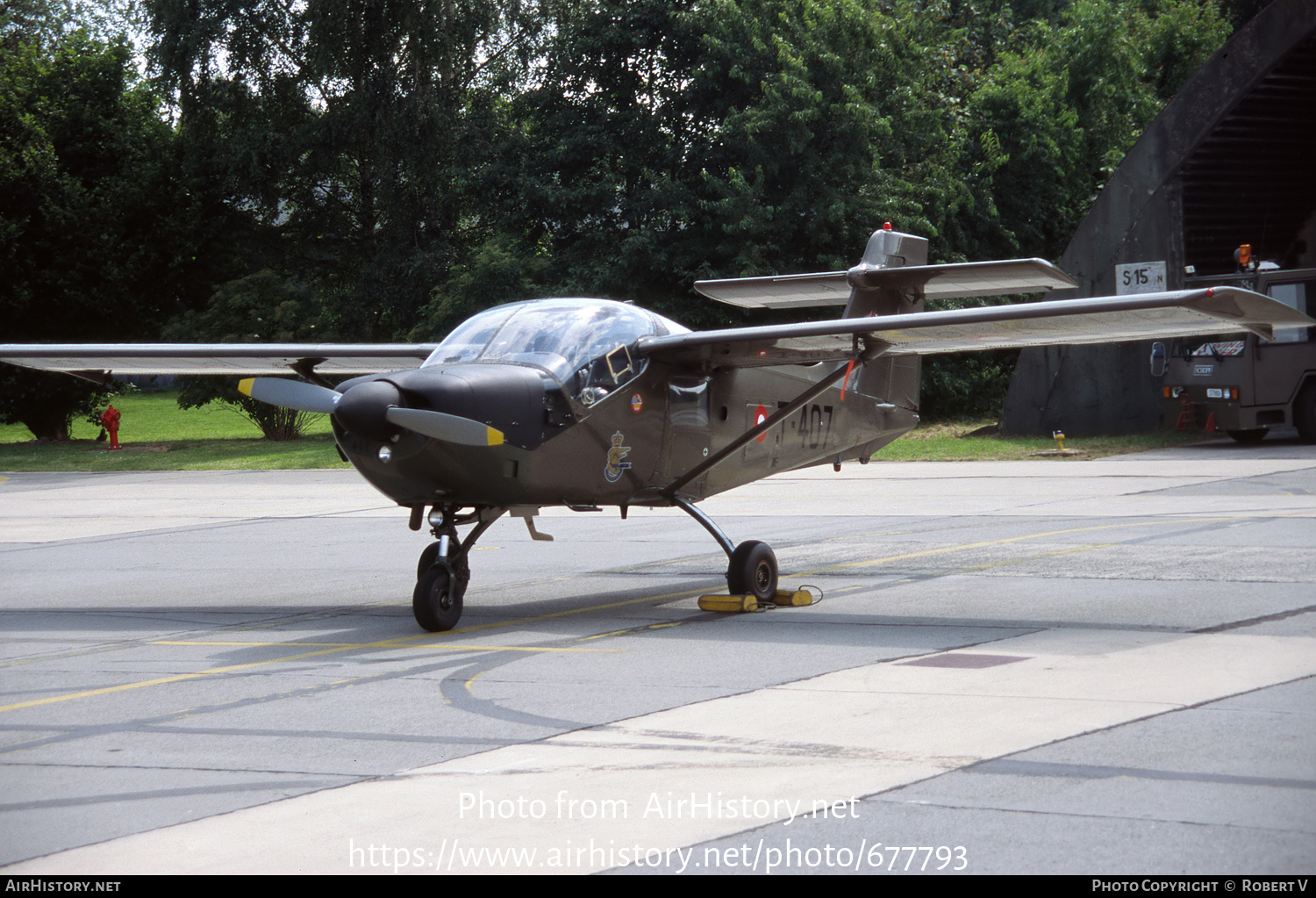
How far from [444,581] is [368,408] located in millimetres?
1717

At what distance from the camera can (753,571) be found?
10.7 meters

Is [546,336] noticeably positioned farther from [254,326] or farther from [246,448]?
[254,326]

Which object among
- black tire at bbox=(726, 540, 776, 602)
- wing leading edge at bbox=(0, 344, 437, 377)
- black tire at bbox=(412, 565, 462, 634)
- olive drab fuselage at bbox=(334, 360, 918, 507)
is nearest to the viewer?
olive drab fuselage at bbox=(334, 360, 918, 507)

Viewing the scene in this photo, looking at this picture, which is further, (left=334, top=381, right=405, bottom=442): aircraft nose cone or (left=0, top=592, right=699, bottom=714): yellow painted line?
(left=334, top=381, right=405, bottom=442): aircraft nose cone

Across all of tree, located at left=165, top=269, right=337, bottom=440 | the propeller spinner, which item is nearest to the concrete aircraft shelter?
tree, located at left=165, top=269, right=337, bottom=440

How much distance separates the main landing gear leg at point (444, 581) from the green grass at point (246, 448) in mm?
16454

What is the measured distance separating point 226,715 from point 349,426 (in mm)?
2293

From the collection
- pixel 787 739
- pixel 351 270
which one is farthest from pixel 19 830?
pixel 351 270

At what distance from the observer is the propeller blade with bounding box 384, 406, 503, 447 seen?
8.69 metres

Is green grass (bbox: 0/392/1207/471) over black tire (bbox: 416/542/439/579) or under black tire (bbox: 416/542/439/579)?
under

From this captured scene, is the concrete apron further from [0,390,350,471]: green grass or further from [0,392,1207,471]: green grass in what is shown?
[0,390,350,471]: green grass

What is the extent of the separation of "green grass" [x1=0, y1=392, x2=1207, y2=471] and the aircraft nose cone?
17.6m

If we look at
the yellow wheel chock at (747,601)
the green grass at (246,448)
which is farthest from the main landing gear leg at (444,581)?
the green grass at (246,448)

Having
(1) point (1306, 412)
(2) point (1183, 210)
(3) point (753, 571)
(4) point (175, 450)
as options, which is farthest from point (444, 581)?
(4) point (175, 450)
